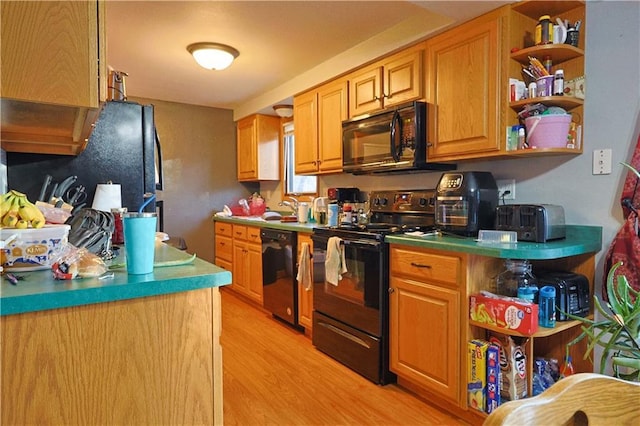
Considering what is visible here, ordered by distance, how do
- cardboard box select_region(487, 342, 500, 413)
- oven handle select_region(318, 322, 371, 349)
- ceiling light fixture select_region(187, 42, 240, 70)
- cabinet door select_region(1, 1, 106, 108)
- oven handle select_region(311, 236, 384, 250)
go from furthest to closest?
ceiling light fixture select_region(187, 42, 240, 70) < oven handle select_region(318, 322, 371, 349) < oven handle select_region(311, 236, 384, 250) < cardboard box select_region(487, 342, 500, 413) < cabinet door select_region(1, 1, 106, 108)

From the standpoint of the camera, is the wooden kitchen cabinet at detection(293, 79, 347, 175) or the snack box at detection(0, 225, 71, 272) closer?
the snack box at detection(0, 225, 71, 272)

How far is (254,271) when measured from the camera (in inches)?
152

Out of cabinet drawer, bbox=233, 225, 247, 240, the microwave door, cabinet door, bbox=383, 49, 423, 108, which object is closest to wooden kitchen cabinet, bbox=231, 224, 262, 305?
cabinet drawer, bbox=233, 225, 247, 240

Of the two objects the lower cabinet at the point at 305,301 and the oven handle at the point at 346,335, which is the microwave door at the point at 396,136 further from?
the oven handle at the point at 346,335

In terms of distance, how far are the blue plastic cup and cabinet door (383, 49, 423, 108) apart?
6.47ft

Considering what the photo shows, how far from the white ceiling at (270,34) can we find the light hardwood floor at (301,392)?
211 cm

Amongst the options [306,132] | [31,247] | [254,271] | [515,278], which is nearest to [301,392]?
[515,278]

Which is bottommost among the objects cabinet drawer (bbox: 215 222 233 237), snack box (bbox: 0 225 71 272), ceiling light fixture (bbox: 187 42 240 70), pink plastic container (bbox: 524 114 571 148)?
cabinet drawer (bbox: 215 222 233 237)

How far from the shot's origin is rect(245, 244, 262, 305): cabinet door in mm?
3765

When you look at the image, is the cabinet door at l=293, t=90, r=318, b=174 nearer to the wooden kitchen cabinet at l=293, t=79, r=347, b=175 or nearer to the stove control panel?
the wooden kitchen cabinet at l=293, t=79, r=347, b=175

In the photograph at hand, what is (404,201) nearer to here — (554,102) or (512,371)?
(554,102)

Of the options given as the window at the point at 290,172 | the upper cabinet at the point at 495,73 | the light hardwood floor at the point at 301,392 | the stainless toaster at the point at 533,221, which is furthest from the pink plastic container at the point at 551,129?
the window at the point at 290,172

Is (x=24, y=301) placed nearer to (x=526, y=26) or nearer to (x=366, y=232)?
(x=366, y=232)

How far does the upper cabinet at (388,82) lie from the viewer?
250cm
